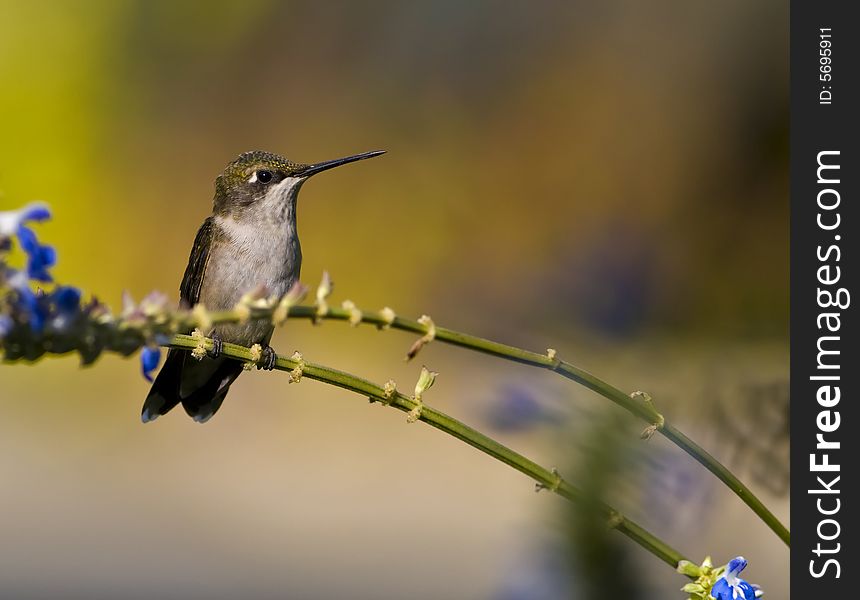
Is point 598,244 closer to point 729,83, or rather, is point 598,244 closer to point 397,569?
point 397,569

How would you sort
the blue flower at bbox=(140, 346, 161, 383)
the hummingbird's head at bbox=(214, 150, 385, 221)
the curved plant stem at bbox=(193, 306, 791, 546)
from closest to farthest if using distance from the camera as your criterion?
the curved plant stem at bbox=(193, 306, 791, 546) → the blue flower at bbox=(140, 346, 161, 383) → the hummingbird's head at bbox=(214, 150, 385, 221)

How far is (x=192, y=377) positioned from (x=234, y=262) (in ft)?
1.01

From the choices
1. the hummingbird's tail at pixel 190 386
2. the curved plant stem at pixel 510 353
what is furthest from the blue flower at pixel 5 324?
the hummingbird's tail at pixel 190 386

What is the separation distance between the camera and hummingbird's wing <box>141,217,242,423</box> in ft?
8.95

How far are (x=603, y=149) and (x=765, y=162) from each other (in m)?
1.56

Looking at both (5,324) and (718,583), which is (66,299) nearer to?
(5,324)

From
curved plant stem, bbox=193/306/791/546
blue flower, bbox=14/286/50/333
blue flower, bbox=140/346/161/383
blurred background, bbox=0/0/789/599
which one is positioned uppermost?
blurred background, bbox=0/0/789/599

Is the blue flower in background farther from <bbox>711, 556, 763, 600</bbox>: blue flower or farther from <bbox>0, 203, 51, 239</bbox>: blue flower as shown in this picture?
<bbox>0, 203, 51, 239</bbox>: blue flower

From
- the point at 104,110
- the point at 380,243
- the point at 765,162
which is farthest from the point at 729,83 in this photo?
the point at 104,110

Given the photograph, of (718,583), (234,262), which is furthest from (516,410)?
(234,262)

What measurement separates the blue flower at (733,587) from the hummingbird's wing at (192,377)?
1.85 meters

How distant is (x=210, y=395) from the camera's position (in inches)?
111

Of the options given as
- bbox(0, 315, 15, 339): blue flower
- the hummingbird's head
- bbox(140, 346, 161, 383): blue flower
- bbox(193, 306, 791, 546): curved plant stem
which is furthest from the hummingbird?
bbox(0, 315, 15, 339): blue flower

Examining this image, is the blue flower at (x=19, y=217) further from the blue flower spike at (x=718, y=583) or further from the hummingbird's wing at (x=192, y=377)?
the hummingbird's wing at (x=192, y=377)
